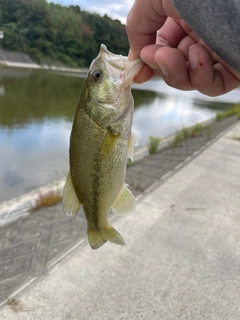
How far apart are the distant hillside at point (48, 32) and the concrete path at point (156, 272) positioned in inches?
1723

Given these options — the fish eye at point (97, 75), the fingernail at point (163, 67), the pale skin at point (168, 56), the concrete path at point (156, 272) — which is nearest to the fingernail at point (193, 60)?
the pale skin at point (168, 56)

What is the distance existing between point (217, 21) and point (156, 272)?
2.74m

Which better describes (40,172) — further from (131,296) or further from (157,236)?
(131,296)

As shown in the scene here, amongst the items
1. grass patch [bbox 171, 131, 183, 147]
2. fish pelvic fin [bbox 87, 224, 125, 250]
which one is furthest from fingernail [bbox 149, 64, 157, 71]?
grass patch [bbox 171, 131, 183, 147]

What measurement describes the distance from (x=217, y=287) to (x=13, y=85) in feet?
75.2

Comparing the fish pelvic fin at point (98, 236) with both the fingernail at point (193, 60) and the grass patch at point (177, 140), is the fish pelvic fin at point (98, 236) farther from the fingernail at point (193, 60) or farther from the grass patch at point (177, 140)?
the grass patch at point (177, 140)

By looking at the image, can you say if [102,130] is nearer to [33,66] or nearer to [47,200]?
[47,200]

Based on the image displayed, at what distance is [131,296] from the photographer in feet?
10.4

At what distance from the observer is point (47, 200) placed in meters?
4.98

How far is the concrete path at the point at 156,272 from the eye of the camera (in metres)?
2.99

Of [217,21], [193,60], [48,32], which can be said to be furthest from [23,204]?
[48,32]

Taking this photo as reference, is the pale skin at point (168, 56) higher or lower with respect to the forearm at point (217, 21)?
lower

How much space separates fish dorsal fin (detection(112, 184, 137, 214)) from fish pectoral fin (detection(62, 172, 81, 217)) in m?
0.20

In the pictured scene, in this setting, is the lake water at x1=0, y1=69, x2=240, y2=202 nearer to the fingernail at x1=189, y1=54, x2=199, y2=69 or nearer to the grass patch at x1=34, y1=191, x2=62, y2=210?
the grass patch at x1=34, y1=191, x2=62, y2=210
